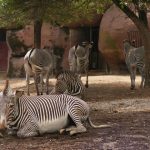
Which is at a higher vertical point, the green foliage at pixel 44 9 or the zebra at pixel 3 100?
the green foliage at pixel 44 9

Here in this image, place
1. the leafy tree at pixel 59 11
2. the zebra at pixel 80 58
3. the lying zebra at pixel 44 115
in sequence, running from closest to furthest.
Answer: the lying zebra at pixel 44 115 < the leafy tree at pixel 59 11 < the zebra at pixel 80 58

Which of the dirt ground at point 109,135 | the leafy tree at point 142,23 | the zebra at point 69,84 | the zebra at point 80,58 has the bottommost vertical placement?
the dirt ground at point 109,135

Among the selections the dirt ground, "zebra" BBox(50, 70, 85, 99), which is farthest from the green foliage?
the dirt ground

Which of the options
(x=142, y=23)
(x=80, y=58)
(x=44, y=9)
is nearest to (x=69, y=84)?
(x=142, y=23)

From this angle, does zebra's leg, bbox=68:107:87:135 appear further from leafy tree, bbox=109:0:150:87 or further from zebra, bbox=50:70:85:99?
leafy tree, bbox=109:0:150:87

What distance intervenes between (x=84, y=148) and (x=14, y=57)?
68.9 ft

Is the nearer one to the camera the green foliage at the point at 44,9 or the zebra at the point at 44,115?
the zebra at the point at 44,115

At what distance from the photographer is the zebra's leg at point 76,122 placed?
25.5 ft

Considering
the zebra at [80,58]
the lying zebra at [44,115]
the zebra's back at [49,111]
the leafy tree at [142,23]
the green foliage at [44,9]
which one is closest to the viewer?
the lying zebra at [44,115]

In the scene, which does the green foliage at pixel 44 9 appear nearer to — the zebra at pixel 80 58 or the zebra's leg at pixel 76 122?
the zebra at pixel 80 58

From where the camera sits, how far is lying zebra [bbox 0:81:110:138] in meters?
7.77

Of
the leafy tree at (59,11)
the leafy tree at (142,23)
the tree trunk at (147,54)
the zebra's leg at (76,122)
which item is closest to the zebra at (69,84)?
the zebra's leg at (76,122)

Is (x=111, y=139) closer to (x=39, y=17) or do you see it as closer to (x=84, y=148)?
(x=84, y=148)

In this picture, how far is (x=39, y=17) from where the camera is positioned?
56.2ft
